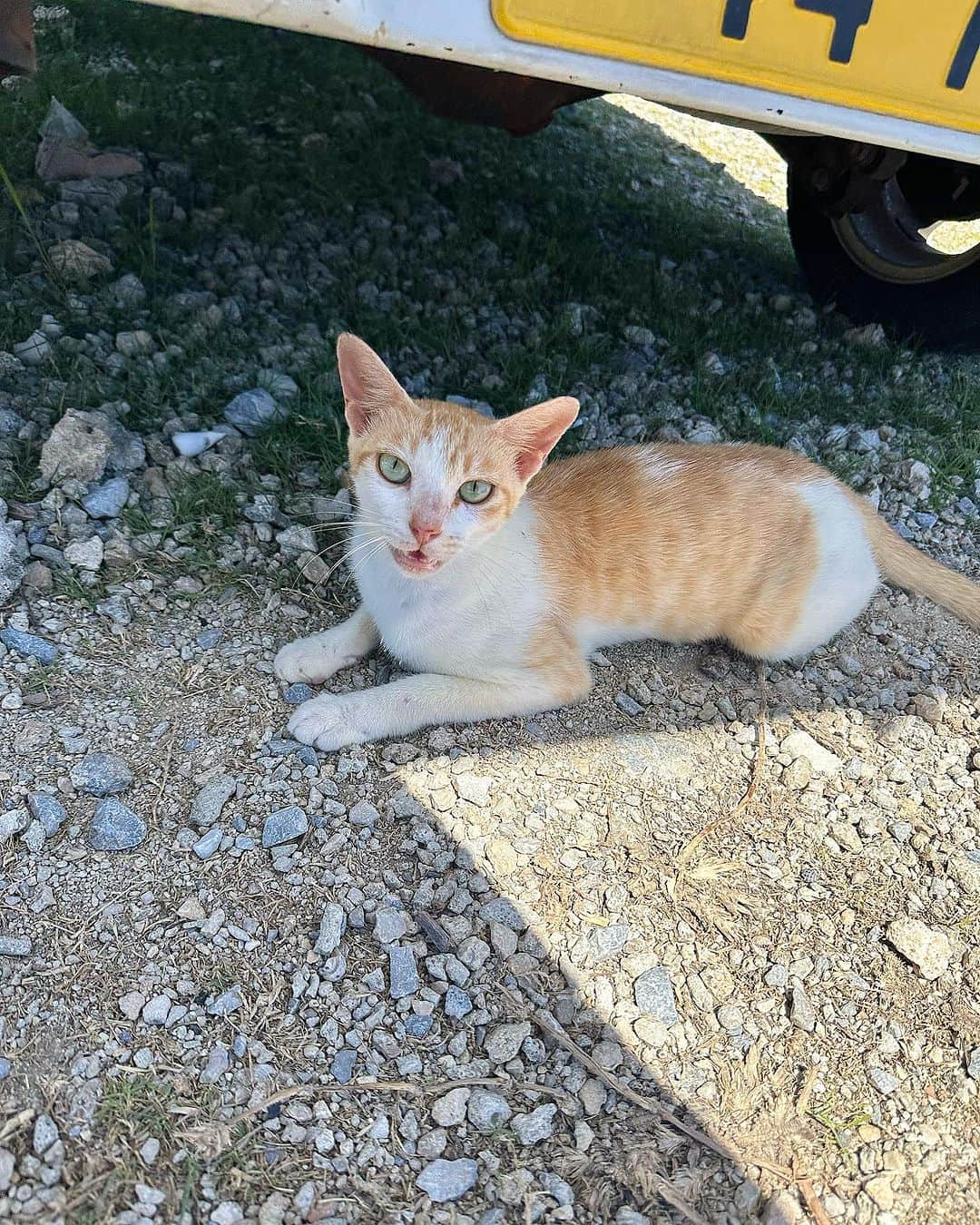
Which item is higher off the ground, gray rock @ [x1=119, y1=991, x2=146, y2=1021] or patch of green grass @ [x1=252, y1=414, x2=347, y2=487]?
patch of green grass @ [x1=252, y1=414, x2=347, y2=487]

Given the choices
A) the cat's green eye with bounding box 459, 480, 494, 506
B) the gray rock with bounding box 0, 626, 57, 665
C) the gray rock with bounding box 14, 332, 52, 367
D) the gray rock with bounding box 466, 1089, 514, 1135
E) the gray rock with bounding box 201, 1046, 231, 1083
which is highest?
the cat's green eye with bounding box 459, 480, 494, 506

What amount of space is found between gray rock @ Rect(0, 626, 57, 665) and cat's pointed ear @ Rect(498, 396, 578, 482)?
1.23m

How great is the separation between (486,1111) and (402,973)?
0.30 m

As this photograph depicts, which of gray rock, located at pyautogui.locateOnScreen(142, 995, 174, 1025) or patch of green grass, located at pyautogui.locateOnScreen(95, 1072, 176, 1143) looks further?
gray rock, located at pyautogui.locateOnScreen(142, 995, 174, 1025)

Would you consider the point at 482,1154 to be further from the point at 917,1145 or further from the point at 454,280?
the point at 454,280

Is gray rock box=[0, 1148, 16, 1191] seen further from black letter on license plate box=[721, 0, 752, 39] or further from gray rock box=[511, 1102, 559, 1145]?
black letter on license plate box=[721, 0, 752, 39]

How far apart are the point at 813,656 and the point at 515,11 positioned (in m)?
1.82

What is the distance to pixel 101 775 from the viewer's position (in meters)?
2.05

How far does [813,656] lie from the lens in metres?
2.71

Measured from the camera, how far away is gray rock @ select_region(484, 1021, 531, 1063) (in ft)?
5.68

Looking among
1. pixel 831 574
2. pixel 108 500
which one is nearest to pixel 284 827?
pixel 108 500

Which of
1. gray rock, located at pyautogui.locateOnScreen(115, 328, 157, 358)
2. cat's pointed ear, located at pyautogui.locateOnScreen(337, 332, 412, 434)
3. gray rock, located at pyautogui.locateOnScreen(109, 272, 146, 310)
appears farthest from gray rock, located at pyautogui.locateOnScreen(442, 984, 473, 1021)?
gray rock, located at pyautogui.locateOnScreen(109, 272, 146, 310)

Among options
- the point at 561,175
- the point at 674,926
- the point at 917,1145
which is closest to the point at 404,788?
the point at 674,926

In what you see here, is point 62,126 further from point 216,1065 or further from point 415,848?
point 216,1065
